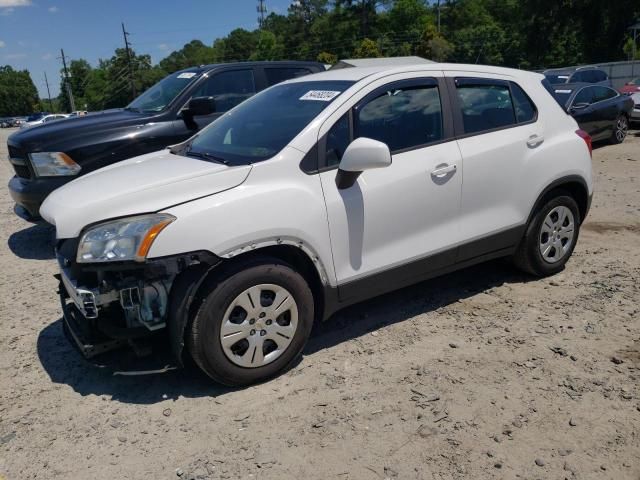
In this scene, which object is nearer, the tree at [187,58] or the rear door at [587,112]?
the rear door at [587,112]

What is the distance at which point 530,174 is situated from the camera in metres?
4.26

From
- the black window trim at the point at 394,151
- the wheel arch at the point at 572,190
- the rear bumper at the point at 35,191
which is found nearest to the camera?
the black window trim at the point at 394,151

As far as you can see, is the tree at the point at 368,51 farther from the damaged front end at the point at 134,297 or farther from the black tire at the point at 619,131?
the damaged front end at the point at 134,297

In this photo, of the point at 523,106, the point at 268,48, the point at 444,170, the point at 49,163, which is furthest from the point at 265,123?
the point at 268,48

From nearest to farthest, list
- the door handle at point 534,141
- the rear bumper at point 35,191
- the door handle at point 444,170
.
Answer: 1. the door handle at point 444,170
2. the door handle at point 534,141
3. the rear bumper at point 35,191

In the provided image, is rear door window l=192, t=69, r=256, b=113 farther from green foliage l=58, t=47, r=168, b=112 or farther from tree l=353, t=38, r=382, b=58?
green foliage l=58, t=47, r=168, b=112

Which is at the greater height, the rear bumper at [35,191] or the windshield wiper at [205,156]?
the windshield wiper at [205,156]

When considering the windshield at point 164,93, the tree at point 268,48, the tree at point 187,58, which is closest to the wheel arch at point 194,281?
the windshield at point 164,93

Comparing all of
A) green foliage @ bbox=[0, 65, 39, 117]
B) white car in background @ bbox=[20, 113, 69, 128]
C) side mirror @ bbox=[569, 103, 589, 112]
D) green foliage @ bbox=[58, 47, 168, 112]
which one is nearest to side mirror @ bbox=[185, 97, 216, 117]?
white car in background @ bbox=[20, 113, 69, 128]

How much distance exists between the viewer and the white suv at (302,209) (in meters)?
2.97

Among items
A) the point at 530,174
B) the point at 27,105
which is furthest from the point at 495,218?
the point at 27,105

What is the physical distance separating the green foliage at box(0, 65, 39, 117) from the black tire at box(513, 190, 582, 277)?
408 ft

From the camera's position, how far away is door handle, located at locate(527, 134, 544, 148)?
427cm

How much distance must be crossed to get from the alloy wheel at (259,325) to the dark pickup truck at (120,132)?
3.10 m
